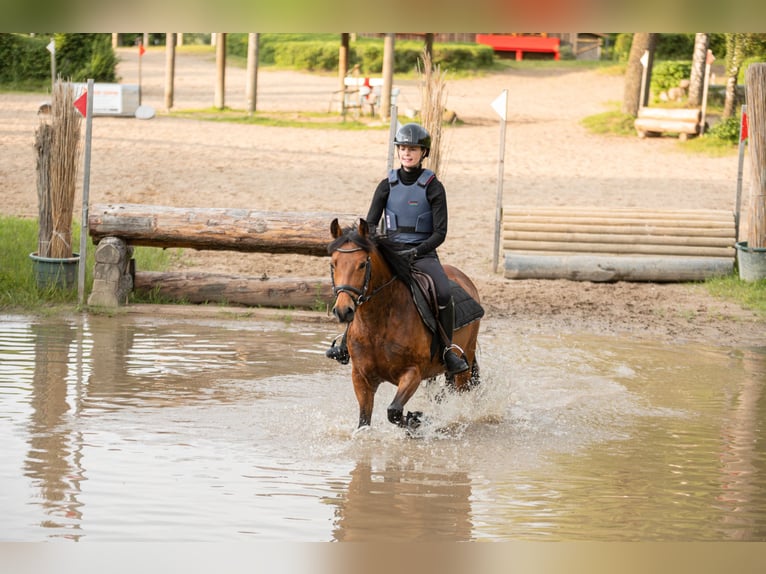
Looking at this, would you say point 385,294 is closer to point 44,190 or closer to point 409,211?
point 409,211

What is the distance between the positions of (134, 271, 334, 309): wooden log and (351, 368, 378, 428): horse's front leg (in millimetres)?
4687

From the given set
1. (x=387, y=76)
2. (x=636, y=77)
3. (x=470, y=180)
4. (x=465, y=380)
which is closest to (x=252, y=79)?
(x=387, y=76)

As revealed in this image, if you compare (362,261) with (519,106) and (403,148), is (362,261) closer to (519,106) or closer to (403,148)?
(403,148)

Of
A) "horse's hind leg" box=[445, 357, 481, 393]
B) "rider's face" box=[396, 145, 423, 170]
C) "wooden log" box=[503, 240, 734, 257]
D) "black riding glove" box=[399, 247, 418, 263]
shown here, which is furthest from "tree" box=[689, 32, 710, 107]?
"black riding glove" box=[399, 247, 418, 263]

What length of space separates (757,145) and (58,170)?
27.8ft

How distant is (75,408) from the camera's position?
764 centimetres

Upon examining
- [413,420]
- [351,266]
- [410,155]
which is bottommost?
[413,420]

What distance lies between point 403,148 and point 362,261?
1.07 meters

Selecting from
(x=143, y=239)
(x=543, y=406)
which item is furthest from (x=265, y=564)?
(x=143, y=239)

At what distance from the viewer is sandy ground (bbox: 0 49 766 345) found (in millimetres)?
Result: 12117

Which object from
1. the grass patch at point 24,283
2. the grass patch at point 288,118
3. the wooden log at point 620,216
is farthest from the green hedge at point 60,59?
the wooden log at point 620,216

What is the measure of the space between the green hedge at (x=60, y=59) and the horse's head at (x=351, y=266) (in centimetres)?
2748

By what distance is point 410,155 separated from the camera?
691 centimetres

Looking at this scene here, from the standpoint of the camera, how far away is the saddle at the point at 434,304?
274 inches
